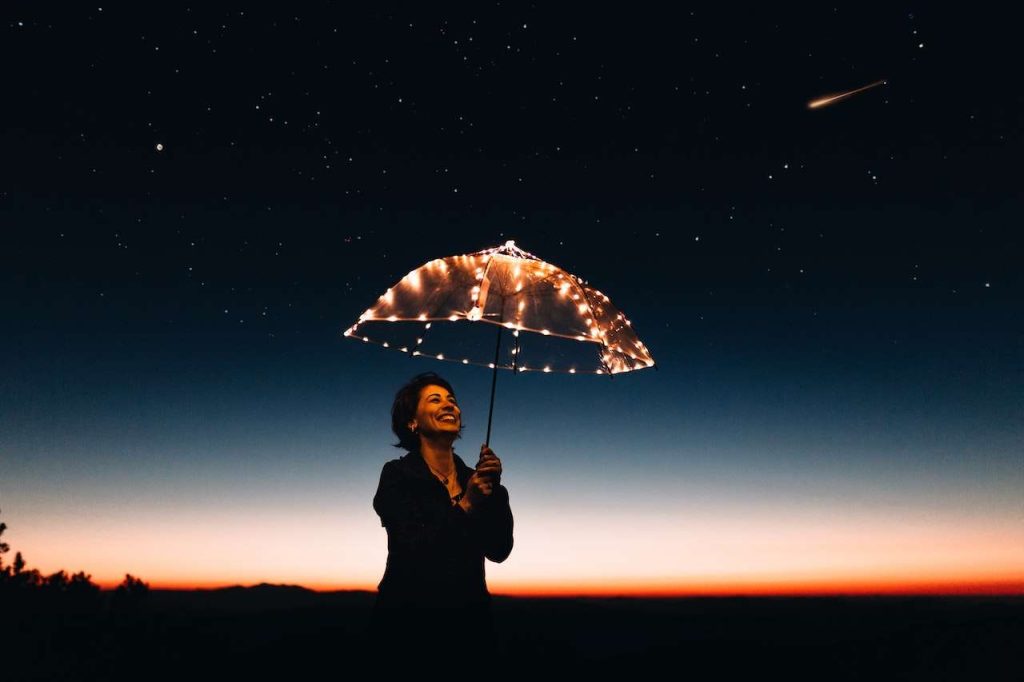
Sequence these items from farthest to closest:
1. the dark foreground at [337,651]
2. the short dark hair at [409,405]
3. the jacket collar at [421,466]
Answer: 1. the dark foreground at [337,651]
2. the short dark hair at [409,405]
3. the jacket collar at [421,466]

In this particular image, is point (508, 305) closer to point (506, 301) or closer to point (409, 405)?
point (506, 301)

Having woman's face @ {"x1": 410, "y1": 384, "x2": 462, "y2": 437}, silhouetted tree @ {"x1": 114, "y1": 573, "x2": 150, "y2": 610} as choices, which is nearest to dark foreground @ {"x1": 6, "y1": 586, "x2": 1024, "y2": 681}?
silhouetted tree @ {"x1": 114, "y1": 573, "x2": 150, "y2": 610}

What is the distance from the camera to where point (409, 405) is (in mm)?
4211

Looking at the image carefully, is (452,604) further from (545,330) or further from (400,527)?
(545,330)

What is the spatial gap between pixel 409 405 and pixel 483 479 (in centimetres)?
92

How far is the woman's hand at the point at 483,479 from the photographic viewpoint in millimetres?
3516

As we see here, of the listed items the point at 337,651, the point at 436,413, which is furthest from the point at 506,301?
the point at 337,651

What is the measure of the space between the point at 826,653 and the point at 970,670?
316 cm

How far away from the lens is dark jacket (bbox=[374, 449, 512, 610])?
3.49m

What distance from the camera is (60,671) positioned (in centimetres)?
763

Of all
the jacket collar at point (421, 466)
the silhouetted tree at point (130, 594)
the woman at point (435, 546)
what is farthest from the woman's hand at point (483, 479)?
the silhouetted tree at point (130, 594)

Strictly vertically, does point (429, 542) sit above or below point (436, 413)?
below

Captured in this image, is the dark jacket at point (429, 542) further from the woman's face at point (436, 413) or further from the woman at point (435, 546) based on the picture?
the woman's face at point (436, 413)

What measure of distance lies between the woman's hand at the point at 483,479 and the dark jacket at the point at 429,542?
1.9 inches
